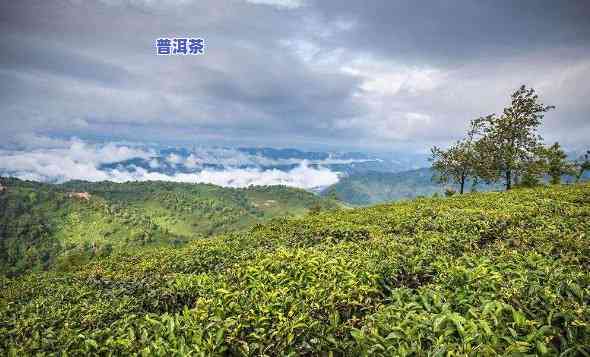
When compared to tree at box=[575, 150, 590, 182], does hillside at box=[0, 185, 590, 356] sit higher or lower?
lower

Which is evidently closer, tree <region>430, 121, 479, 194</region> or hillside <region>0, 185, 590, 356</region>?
hillside <region>0, 185, 590, 356</region>

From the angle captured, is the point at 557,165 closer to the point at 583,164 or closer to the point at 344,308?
the point at 583,164

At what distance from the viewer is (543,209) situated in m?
18.3

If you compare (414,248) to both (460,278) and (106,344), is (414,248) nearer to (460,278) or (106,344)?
(460,278)

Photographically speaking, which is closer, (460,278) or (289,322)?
(289,322)

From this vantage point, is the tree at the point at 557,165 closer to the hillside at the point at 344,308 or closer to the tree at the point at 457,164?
the tree at the point at 457,164

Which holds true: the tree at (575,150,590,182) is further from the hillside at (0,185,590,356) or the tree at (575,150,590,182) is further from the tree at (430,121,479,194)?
the hillside at (0,185,590,356)

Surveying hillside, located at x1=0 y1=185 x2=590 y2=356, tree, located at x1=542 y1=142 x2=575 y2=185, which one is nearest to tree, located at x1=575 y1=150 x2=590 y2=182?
tree, located at x1=542 y1=142 x2=575 y2=185

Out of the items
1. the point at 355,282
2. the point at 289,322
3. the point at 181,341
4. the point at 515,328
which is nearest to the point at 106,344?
the point at 181,341

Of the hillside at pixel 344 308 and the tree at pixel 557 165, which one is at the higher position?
the tree at pixel 557 165

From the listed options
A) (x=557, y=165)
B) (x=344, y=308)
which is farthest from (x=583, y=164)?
(x=344, y=308)

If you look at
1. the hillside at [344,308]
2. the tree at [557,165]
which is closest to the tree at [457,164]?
the tree at [557,165]

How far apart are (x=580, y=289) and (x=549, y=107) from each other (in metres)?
58.7

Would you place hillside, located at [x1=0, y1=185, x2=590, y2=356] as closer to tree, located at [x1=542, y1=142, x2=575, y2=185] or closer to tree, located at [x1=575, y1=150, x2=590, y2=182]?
tree, located at [x1=542, y1=142, x2=575, y2=185]
